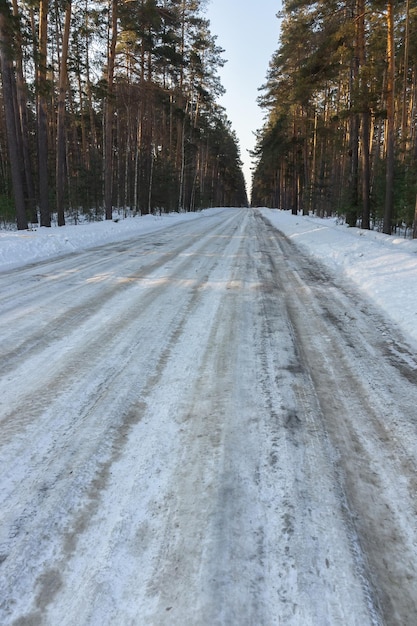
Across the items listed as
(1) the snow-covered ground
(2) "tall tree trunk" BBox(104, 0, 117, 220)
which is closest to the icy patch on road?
(1) the snow-covered ground

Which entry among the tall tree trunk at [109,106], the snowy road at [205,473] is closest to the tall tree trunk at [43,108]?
the tall tree trunk at [109,106]

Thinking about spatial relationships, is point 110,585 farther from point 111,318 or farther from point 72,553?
point 111,318

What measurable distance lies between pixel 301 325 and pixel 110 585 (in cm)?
339

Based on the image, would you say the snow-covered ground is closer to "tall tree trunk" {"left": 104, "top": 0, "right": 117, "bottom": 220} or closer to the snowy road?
the snowy road

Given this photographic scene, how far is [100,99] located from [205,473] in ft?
89.3

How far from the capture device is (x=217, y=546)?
160 cm

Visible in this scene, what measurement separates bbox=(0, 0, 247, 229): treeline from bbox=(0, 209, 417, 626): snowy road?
12157 mm

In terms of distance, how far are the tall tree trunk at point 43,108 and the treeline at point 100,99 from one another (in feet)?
0.12

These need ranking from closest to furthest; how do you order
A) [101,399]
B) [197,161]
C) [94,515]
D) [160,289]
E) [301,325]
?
1. [94,515]
2. [101,399]
3. [301,325]
4. [160,289]
5. [197,161]

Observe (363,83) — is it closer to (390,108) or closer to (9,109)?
(390,108)

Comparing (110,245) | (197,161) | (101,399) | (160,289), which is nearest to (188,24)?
(197,161)

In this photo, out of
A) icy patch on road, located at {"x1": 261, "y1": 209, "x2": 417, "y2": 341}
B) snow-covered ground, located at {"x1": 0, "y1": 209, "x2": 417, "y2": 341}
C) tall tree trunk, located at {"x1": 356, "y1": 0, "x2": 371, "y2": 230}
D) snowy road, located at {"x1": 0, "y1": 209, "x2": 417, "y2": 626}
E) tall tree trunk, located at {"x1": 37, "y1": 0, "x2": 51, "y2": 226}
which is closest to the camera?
snowy road, located at {"x1": 0, "y1": 209, "x2": 417, "y2": 626}

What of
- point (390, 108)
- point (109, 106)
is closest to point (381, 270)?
point (390, 108)

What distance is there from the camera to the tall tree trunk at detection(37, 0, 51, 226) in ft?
43.5
